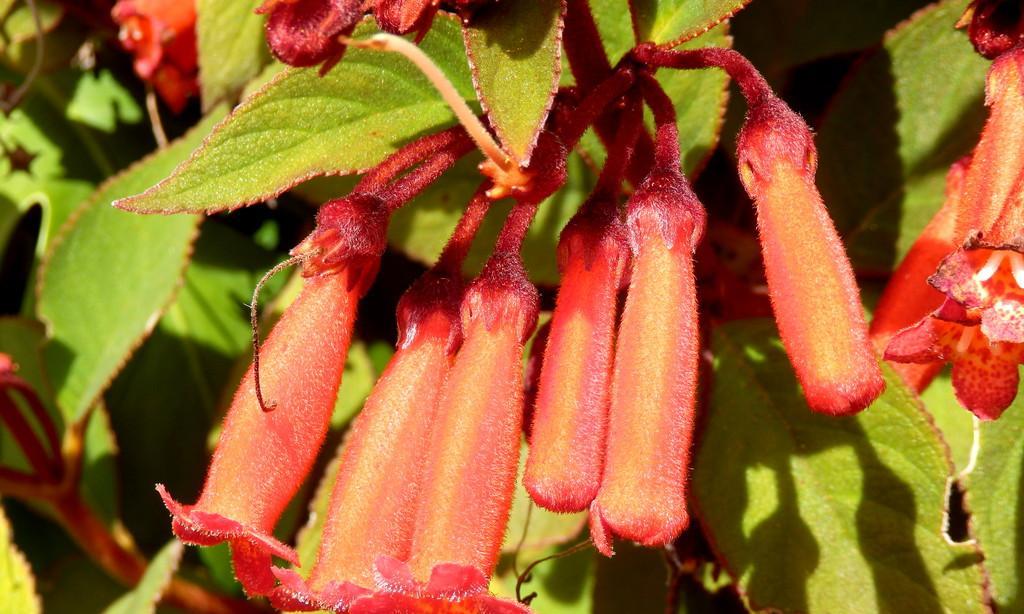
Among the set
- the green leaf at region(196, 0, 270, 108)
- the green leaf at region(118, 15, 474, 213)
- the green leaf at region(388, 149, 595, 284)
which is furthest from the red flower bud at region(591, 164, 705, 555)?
the green leaf at region(196, 0, 270, 108)

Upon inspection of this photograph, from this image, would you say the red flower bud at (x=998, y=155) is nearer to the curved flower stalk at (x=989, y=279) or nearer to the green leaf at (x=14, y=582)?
the curved flower stalk at (x=989, y=279)

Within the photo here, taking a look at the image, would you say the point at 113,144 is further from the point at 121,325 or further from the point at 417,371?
the point at 417,371

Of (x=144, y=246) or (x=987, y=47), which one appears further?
(x=144, y=246)

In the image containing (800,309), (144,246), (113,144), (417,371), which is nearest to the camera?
(800,309)

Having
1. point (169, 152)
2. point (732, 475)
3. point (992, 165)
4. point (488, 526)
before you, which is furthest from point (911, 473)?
point (169, 152)

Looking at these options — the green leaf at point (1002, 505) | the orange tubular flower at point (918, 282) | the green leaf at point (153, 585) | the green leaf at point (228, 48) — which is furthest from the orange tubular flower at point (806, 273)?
the green leaf at point (153, 585)
